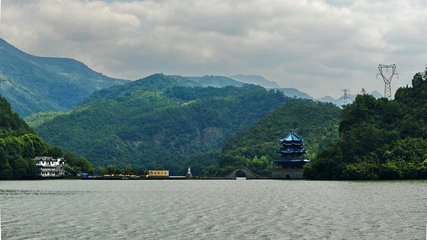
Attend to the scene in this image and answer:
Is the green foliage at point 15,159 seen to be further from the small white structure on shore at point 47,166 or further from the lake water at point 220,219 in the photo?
the lake water at point 220,219

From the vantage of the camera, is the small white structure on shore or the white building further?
the white building

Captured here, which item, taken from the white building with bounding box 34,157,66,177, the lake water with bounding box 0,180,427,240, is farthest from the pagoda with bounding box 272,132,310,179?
the lake water with bounding box 0,180,427,240

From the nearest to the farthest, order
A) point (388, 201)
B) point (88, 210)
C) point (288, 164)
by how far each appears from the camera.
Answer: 1. point (88, 210)
2. point (388, 201)
3. point (288, 164)

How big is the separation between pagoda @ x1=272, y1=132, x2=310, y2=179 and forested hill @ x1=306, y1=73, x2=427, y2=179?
17.6 metres

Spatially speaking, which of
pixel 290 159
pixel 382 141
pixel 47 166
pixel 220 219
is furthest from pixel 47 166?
pixel 220 219

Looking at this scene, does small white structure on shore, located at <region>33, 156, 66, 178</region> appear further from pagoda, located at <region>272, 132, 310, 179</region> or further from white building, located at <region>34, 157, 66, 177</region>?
pagoda, located at <region>272, 132, 310, 179</region>

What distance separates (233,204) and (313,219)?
18776 millimetres

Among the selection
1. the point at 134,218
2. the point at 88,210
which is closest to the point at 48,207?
the point at 88,210

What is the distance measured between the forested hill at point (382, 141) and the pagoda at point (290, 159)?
1760 cm

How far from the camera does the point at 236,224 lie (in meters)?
52.8

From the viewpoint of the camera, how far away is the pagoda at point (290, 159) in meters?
180

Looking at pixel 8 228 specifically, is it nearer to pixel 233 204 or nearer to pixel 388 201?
pixel 233 204

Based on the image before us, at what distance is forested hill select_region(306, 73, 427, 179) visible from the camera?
138 meters

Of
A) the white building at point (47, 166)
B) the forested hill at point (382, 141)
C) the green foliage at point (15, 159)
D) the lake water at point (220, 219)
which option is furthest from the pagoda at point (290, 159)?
the lake water at point (220, 219)
